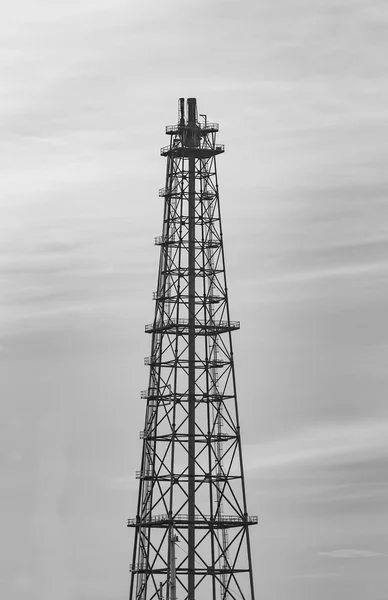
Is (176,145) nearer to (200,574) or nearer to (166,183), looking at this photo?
(166,183)

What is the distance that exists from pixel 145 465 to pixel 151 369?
8.41 m

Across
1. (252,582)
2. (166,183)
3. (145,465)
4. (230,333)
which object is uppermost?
(166,183)

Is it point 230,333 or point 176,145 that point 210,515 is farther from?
point 176,145

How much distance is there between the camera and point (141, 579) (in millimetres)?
156500

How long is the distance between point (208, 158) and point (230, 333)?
15864mm

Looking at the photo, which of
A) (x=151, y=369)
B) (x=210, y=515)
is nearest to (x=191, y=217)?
(x=151, y=369)

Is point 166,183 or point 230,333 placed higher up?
point 166,183

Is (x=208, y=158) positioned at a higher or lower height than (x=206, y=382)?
higher

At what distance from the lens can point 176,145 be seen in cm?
16225

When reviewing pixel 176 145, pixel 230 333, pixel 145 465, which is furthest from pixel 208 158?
pixel 145 465

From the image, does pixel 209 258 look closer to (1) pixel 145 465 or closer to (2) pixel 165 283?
(2) pixel 165 283

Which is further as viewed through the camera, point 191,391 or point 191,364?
point 191,364

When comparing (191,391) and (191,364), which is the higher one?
(191,364)

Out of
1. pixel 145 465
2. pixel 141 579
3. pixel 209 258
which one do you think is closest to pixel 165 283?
pixel 209 258
